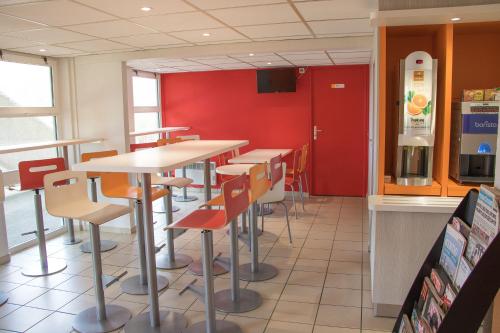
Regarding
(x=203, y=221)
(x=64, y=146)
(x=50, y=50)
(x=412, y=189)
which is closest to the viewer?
(x=203, y=221)

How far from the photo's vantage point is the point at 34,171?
410 centimetres

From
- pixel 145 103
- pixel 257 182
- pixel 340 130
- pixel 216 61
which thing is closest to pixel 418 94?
pixel 257 182

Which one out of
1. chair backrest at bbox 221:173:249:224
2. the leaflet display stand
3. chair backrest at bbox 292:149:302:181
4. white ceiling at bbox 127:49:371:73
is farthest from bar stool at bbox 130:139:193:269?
the leaflet display stand

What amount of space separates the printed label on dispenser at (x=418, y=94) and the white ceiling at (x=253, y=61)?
7.73 ft

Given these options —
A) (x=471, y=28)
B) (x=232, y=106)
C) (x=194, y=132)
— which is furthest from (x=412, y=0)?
(x=194, y=132)

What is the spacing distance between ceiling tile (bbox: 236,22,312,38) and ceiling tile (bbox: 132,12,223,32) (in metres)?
0.37

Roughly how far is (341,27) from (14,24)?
9.19 ft

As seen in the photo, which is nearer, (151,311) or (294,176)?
(151,311)

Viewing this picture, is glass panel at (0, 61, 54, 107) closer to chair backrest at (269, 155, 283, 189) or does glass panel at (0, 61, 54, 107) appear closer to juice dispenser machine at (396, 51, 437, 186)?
chair backrest at (269, 155, 283, 189)

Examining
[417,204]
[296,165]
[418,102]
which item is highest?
[418,102]

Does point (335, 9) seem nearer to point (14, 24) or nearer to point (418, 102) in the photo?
point (418, 102)

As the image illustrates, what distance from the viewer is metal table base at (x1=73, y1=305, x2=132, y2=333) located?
2949mm

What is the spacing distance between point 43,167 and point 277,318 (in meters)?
2.75

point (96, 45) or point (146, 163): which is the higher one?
point (96, 45)
